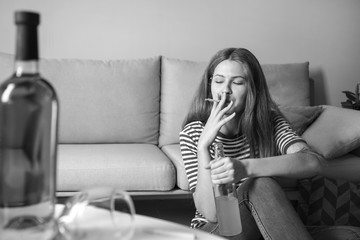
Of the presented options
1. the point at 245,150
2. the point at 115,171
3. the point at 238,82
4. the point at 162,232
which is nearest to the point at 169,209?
the point at 115,171

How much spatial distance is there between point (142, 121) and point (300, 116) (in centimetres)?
82

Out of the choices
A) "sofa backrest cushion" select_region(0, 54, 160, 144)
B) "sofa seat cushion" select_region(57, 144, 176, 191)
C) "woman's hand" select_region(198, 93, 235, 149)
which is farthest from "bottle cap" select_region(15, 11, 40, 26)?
"sofa backrest cushion" select_region(0, 54, 160, 144)

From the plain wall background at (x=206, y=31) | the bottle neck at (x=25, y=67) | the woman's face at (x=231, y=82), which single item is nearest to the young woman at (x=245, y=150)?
the woman's face at (x=231, y=82)

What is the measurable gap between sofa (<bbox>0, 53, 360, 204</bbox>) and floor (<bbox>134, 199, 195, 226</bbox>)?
40 centimetres

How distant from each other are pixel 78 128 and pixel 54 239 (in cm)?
179

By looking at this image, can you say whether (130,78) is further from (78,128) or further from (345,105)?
(345,105)

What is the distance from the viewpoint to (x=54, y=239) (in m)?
0.76

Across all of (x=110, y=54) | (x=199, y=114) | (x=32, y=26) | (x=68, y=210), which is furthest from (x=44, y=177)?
(x=110, y=54)

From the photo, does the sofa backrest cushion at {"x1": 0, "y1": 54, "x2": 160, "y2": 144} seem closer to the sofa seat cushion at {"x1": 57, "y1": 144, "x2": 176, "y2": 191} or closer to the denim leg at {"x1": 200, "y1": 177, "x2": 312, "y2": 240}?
the sofa seat cushion at {"x1": 57, "y1": 144, "x2": 176, "y2": 191}

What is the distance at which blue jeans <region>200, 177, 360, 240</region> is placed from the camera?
3.99 feet

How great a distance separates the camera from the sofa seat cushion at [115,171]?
2.01 meters

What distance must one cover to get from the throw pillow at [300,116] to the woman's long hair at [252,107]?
0.75m

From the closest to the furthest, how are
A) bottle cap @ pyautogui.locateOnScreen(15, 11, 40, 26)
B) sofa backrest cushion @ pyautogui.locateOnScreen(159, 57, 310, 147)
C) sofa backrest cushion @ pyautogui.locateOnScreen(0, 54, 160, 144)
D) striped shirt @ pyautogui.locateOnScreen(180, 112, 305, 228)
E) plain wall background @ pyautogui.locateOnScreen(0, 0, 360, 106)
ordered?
bottle cap @ pyautogui.locateOnScreen(15, 11, 40, 26) → striped shirt @ pyautogui.locateOnScreen(180, 112, 305, 228) → sofa backrest cushion @ pyautogui.locateOnScreen(0, 54, 160, 144) → sofa backrest cushion @ pyautogui.locateOnScreen(159, 57, 310, 147) → plain wall background @ pyautogui.locateOnScreen(0, 0, 360, 106)

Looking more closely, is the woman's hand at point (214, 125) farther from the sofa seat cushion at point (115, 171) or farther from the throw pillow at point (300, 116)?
the throw pillow at point (300, 116)
